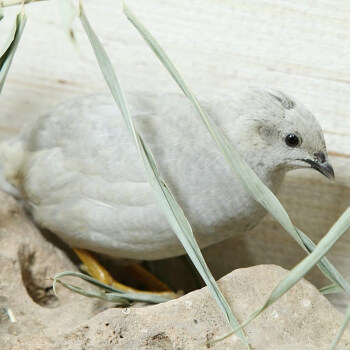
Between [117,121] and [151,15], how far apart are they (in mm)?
399

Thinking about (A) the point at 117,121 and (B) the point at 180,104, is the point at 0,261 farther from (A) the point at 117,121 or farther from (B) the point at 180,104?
(B) the point at 180,104

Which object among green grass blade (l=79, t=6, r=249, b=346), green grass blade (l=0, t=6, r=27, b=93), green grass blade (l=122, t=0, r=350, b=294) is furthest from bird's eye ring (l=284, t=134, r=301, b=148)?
green grass blade (l=0, t=6, r=27, b=93)

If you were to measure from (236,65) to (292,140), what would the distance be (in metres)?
0.39

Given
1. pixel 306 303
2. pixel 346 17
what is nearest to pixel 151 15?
pixel 346 17

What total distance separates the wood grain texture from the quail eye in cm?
30

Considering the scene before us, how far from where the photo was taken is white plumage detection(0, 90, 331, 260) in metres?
1.58

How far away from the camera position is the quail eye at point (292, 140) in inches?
61.5

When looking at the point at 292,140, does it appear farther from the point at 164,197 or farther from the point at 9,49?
the point at 9,49

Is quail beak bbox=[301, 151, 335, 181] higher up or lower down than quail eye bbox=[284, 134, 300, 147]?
lower down

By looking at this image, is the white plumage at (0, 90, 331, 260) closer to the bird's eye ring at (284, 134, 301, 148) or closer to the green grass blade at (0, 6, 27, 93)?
the bird's eye ring at (284, 134, 301, 148)

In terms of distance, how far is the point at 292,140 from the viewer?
1.57 meters

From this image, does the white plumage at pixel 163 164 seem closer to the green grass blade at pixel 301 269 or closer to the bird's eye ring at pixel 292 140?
the bird's eye ring at pixel 292 140

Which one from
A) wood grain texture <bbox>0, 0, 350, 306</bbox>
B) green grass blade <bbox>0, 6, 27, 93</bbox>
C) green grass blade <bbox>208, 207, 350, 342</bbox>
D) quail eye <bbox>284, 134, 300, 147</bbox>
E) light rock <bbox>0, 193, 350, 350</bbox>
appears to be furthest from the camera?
wood grain texture <bbox>0, 0, 350, 306</bbox>

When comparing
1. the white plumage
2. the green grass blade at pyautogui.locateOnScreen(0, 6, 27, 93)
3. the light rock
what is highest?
the green grass blade at pyautogui.locateOnScreen(0, 6, 27, 93)
